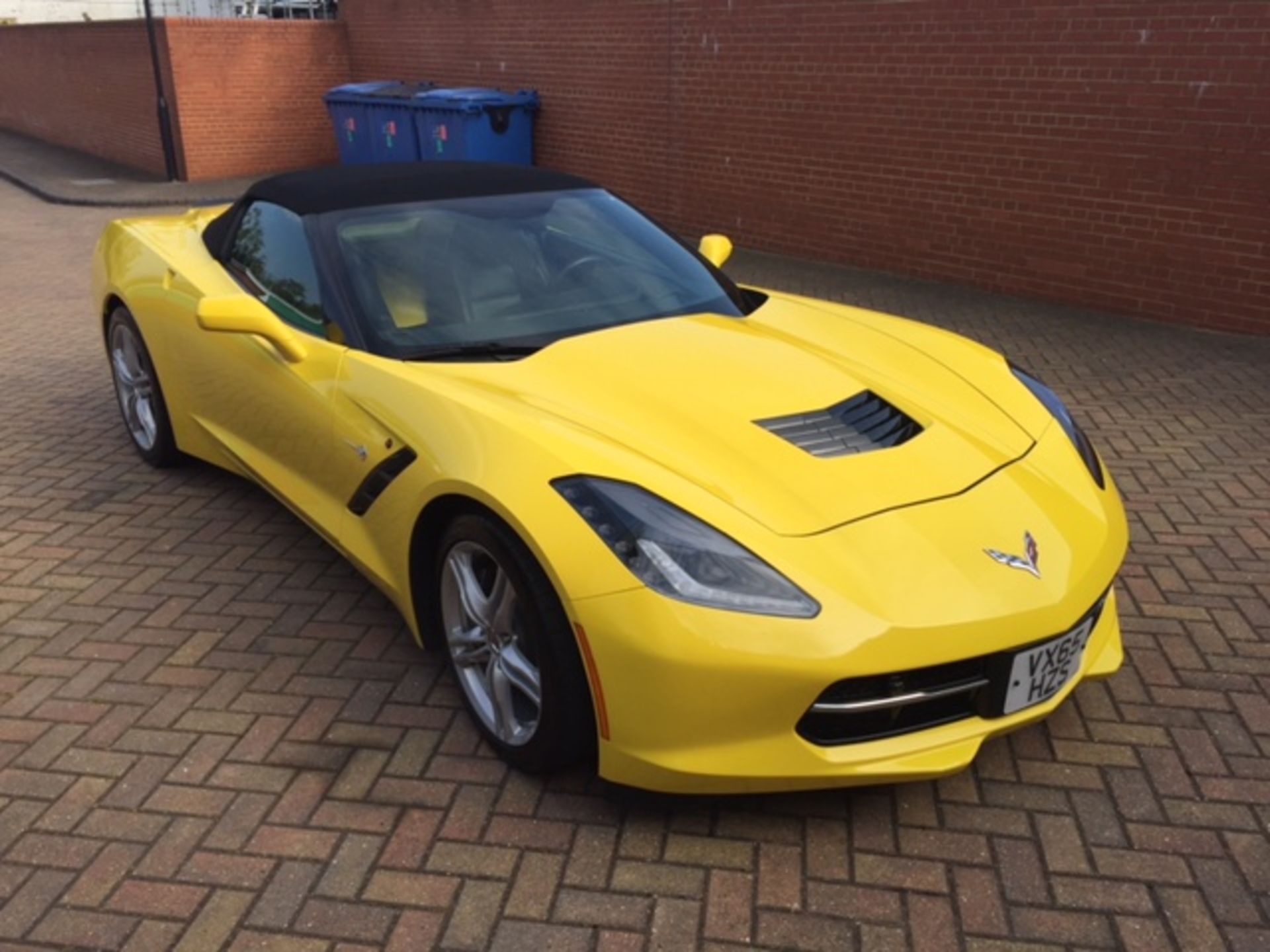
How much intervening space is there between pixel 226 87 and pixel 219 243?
Answer: 11078 mm

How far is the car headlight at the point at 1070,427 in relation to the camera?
309 centimetres

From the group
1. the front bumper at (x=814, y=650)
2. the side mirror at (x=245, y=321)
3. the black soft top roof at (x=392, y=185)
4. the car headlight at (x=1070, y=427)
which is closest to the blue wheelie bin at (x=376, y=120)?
the black soft top roof at (x=392, y=185)

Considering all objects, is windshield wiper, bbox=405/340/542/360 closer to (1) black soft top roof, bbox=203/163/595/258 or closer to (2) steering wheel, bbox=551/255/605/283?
(2) steering wheel, bbox=551/255/605/283

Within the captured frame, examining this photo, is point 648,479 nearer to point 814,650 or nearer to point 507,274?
point 814,650

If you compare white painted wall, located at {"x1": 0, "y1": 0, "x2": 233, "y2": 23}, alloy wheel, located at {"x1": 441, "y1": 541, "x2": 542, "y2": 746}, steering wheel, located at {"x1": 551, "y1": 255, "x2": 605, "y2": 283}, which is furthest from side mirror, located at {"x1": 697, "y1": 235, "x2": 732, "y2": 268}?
white painted wall, located at {"x1": 0, "y1": 0, "x2": 233, "y2": 23}

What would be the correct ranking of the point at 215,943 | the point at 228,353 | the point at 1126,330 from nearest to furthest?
1. the point at 215,943
2. the point at 228,353
3. the point at 1126,330

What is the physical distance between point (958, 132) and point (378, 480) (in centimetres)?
643

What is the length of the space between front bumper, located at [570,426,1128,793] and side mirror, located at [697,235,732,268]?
198 centimetres

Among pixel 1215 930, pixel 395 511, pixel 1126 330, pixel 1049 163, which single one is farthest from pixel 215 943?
pixel 1049 163

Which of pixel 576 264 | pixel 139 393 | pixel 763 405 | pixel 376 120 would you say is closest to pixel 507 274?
pixel 576 264

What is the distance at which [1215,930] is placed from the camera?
2.30m

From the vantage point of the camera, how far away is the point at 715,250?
436 centimetres

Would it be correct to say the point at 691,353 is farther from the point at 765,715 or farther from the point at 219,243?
the point at 219,243

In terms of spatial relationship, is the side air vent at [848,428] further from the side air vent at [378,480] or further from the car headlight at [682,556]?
the side air vent at [378,480]
